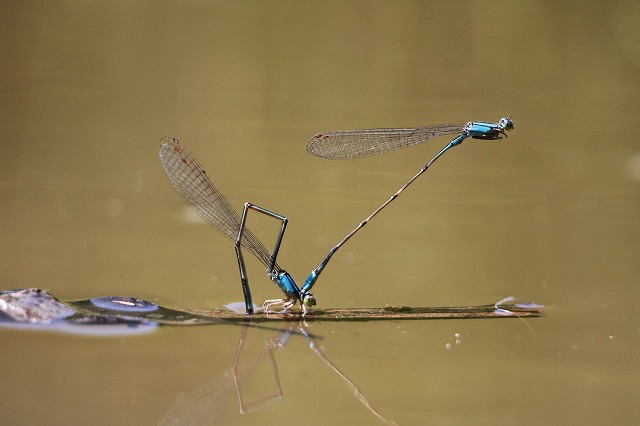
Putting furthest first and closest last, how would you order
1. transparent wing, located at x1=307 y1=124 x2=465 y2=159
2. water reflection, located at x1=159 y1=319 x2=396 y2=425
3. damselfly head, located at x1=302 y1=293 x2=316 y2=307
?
transparent wing, located at x1=307 y1=124 x2=465 y2=159
damselfly head, located at x1=302 y1=293 x2=316 y2=307
water reflection, located at x1=159 y1=319 x2=396 y2=425

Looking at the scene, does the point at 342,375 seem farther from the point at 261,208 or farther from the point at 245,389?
the point at 261,208

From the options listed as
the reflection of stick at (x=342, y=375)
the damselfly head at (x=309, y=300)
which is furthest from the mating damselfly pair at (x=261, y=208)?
the reflection of stick at (x=342, y=375)

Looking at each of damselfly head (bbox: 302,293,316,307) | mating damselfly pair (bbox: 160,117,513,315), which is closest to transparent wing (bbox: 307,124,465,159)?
mating damselfly pair (bbox: 160,117,513,315)

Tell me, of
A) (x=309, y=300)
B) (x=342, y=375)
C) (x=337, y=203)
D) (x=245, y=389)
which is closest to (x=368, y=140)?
(x=337, y=203)

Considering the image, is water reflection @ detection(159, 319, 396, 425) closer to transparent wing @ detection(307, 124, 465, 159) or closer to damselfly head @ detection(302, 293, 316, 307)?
damselfly head @ detection(302, 293, 316, 307)

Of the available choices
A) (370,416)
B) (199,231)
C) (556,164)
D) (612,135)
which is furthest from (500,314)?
(612,135)

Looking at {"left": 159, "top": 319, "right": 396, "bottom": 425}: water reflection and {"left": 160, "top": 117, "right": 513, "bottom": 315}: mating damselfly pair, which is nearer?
{"left": 159, "top": 319, "right": 396, "bottom": 425}: water reflection

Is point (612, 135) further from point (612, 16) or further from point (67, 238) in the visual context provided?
point (67, 238)
